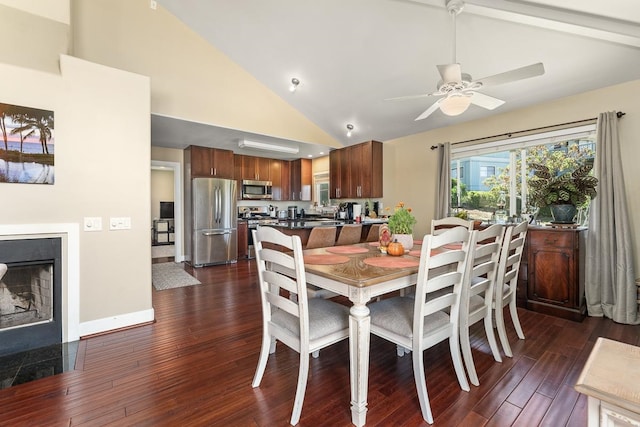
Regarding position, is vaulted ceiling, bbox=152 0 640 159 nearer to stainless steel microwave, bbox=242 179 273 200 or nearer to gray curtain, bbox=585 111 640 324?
gray curtain, bbox=585 111 640 324

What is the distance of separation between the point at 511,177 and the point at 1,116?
558 cm

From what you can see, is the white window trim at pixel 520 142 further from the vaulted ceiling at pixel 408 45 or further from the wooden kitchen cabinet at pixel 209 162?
the wooden kitchen cabinet at pixel 209 162

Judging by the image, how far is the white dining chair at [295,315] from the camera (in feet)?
4.96

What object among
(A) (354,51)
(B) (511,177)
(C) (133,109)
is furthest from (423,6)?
(C) (133,109)

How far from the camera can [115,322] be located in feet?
8.87

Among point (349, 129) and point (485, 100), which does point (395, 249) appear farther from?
point (349, 129)

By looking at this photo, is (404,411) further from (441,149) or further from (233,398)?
(441,149)

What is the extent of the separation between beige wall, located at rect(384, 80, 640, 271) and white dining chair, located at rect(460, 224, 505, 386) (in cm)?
220

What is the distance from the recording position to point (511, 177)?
3.99 metres

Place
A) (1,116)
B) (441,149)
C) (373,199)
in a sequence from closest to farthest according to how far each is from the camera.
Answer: (1,116), (441,149), (373,199)

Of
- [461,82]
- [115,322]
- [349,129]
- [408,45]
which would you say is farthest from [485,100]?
[115,322]

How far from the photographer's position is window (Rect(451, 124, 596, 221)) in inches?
135

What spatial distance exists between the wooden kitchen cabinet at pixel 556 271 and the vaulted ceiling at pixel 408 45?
1715 mm

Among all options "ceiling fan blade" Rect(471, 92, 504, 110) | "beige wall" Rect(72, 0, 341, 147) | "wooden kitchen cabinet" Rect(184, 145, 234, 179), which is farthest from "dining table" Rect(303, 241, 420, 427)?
"wooden kitchen cabinet" Rect(184, 145, 234, 179)
